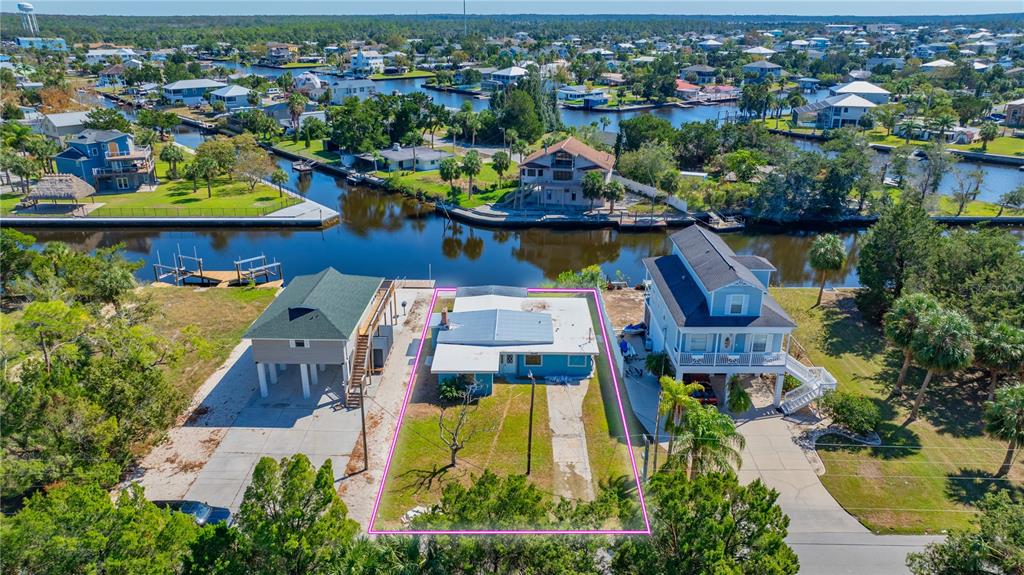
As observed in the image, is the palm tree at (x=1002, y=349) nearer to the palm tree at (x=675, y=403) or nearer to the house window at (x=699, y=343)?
the house window at (x=699, y=343)

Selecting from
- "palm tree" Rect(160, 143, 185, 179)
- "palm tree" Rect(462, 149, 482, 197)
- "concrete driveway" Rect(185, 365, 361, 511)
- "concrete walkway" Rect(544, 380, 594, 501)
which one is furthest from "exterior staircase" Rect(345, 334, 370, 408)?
"palm tree" Rect(160, 143, 185, 179)

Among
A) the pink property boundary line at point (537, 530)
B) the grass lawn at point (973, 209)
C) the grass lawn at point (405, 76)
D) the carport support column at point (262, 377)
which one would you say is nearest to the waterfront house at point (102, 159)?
the pink property boundary line at point (537, 530)

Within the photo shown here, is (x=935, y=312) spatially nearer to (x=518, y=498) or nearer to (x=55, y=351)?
(x=518, y=498)

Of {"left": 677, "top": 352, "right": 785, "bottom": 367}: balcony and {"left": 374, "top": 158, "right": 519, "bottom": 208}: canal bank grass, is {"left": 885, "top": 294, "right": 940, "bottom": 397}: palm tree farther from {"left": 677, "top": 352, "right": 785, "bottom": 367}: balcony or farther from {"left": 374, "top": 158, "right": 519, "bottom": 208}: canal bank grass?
{"left": 374, "top": 158, "right": 519, "bottom": 208}: canal bank grass

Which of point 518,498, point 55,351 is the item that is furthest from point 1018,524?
point 55,351

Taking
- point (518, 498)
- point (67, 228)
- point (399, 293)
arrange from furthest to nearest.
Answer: point (67, 228) → point (399, 293) → point (518, 498)

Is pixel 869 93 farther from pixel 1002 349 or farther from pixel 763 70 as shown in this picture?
pixel 1002 349
